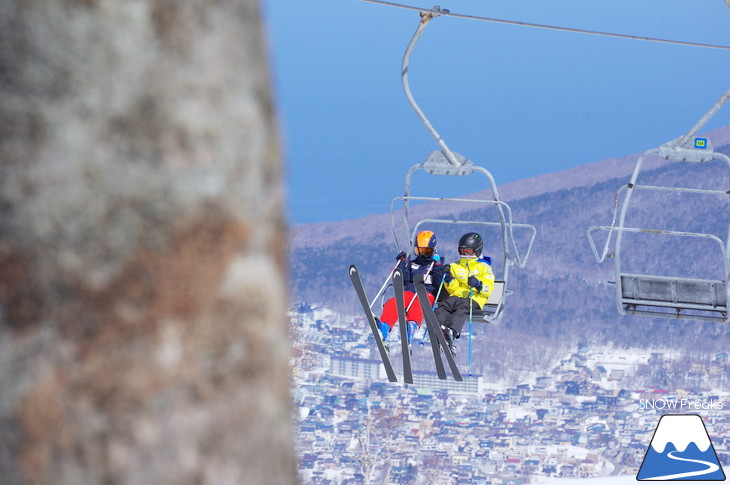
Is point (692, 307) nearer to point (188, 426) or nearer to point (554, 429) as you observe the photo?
point (188, 426)

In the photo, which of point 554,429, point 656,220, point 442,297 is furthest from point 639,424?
point 442,297

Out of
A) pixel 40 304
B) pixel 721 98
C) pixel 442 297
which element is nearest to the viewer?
pixel 40 304

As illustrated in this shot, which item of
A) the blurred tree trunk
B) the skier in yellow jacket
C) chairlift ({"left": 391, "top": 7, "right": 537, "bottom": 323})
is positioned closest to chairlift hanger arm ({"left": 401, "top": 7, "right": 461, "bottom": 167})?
chairlift ({"left": 391, "top": 7, "right": 537, "bottom": 323})

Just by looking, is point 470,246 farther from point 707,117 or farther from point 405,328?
point 707,117

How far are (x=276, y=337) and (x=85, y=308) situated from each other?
0.11 m

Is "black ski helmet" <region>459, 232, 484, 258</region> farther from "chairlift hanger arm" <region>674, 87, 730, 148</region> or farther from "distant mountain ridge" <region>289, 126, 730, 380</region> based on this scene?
"distant mountain ridge" <region>289, 126, 730, 380</region>

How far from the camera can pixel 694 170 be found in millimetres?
40188

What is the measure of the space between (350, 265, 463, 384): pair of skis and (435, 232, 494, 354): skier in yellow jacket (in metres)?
0.14

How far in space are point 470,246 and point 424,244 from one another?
0.26 meters

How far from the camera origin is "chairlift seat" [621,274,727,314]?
18.7 feet

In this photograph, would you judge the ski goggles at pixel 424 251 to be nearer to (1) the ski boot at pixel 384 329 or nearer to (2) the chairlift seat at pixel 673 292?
(1) the ski boot at pixel 384 329

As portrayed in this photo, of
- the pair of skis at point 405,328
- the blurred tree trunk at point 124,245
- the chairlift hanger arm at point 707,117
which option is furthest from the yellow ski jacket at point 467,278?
the blurred tree trunk at point 124,245

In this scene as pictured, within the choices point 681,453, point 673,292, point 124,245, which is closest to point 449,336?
point 673,292

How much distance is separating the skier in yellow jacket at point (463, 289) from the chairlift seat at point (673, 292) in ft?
2.50
